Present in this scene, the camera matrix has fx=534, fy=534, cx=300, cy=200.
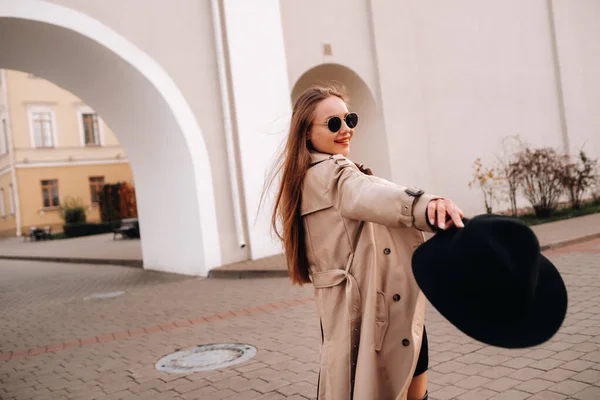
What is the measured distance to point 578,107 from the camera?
1711 centimetres

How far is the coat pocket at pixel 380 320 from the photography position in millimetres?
1988

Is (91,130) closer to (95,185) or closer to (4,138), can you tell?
(95,185)

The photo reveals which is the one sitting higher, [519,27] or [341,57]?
[519,27]

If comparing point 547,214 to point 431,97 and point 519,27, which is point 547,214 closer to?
point 431,97

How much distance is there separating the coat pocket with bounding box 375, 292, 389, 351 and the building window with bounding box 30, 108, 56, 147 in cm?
3774

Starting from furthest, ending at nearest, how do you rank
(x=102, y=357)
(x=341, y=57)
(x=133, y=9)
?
(x=341, y=57), (x=133, y=9), (x=102, y=357)

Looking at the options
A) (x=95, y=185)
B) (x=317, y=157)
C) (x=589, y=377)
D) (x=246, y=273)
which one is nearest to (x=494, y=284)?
(x=317, y=157)

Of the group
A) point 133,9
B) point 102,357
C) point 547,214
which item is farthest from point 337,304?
point 547,214

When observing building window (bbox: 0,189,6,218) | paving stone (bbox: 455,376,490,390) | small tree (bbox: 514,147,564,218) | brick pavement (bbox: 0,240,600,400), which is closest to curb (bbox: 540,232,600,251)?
brick pavement (bbox: 0,240,600,400)

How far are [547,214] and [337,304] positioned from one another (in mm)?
12125

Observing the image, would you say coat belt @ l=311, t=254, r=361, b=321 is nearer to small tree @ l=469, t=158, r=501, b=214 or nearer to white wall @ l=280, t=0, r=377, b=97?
white wall @ l=280, t=0, r=377, b=97

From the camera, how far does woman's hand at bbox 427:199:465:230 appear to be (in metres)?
1.66

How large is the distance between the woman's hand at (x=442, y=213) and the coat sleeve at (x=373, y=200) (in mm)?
19

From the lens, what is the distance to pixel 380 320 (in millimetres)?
1995
